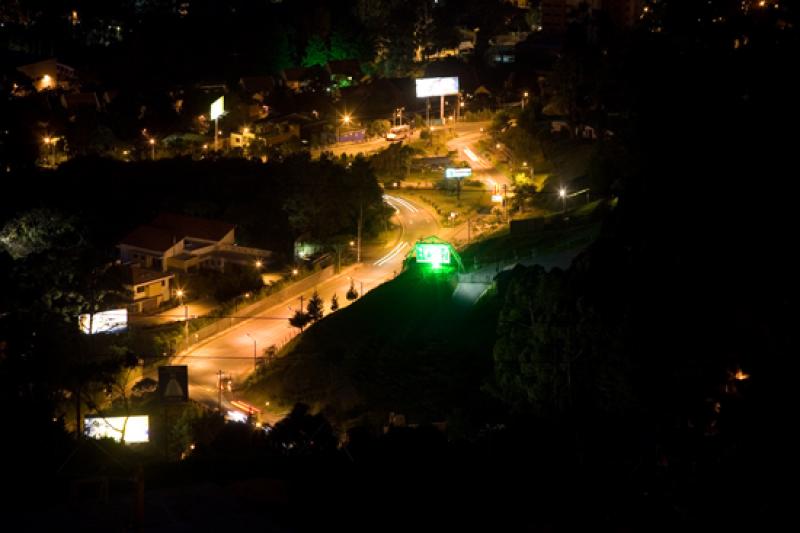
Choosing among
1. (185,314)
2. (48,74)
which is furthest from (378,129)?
(185,314)

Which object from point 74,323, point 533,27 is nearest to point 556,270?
point 74,323

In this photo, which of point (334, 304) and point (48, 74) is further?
point (48, 74)

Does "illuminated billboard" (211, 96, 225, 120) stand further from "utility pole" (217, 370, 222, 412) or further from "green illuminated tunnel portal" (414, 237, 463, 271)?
"utility pole" (217, 370, 222, 412)

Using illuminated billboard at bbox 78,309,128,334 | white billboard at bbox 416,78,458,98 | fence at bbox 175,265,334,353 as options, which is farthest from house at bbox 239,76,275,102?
illuminated billboard at bbox 78,309,128,334

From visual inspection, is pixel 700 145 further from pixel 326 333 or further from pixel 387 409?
pixel 326 333

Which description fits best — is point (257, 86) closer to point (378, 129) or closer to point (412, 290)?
point (378, 129)

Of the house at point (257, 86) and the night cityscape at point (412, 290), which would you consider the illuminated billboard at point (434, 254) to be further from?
the house at point (257, 86)
